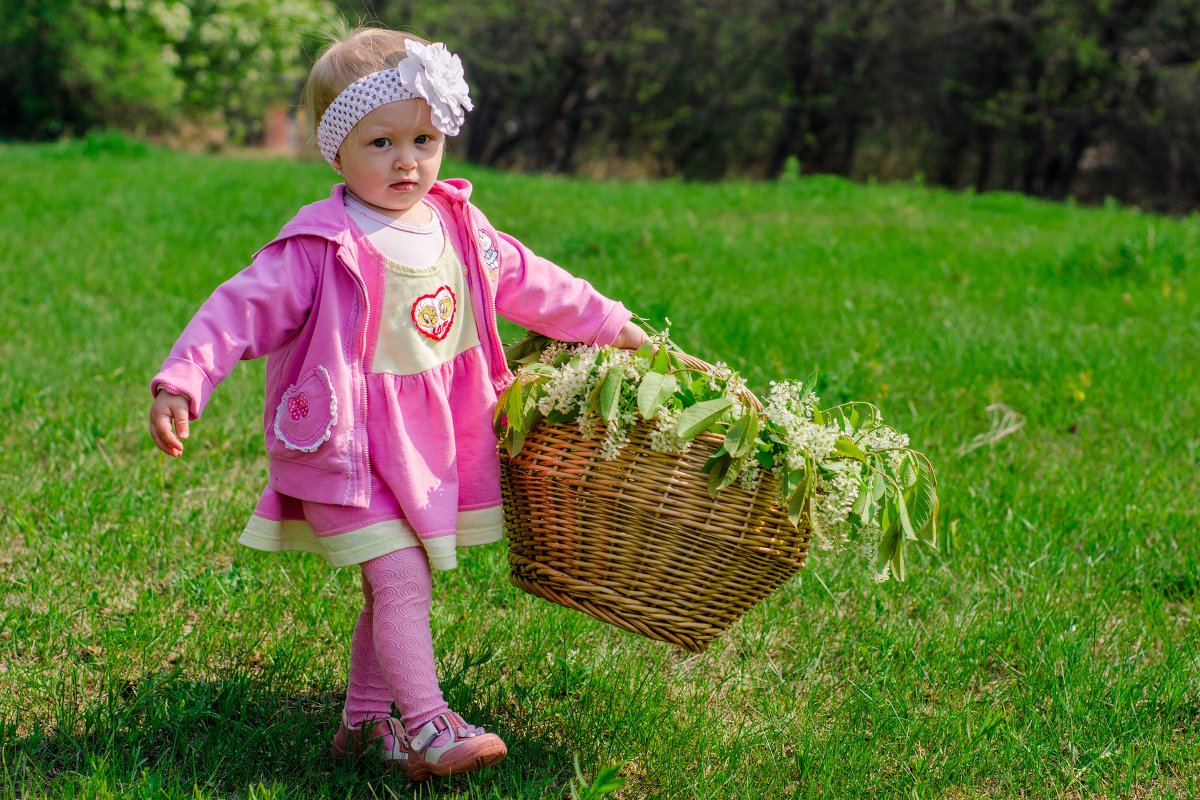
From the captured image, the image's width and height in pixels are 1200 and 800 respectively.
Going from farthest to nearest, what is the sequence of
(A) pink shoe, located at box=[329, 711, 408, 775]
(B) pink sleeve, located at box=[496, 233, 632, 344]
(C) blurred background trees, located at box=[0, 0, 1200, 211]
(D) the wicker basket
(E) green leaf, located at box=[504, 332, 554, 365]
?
(C) blurred background trees, located at box=[0, 0, 1200, 211], (E) green leaf, located at box=[504, 332, 554, 365], (B) pink sleeve, located at box=[496, 233, 632, 344], (A) pink shoe, located at box=[329, 711, 408, 775], (D) the wicker basket

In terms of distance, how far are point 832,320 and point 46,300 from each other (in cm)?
419

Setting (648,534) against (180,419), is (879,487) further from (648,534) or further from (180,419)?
(180,419)

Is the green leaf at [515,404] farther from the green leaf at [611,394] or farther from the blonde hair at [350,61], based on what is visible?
the blonde hair at [350,61]

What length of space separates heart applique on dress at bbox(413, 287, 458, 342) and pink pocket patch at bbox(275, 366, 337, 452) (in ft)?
0.78

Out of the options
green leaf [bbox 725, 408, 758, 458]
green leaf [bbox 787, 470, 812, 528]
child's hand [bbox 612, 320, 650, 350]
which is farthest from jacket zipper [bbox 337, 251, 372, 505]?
green leaf [bbox 787, 470, 812, 528]

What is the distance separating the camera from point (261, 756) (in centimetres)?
265

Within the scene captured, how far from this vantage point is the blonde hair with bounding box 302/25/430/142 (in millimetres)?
2451

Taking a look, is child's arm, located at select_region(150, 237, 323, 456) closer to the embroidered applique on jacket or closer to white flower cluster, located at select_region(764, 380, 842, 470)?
the embroidered applique on jacket

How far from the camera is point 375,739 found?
2646 mm

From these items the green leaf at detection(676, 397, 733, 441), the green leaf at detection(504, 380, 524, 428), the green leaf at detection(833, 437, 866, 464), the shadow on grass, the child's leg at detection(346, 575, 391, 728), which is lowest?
the shadow on grass

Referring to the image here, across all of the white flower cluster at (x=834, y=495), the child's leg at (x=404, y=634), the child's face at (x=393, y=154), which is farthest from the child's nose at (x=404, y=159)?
the white flower cluster at (x=834, y=495)

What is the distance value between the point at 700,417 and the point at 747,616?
1.28 meters

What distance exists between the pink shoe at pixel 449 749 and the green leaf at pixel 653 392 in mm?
752

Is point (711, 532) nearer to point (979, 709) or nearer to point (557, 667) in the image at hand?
point (557, 667)
